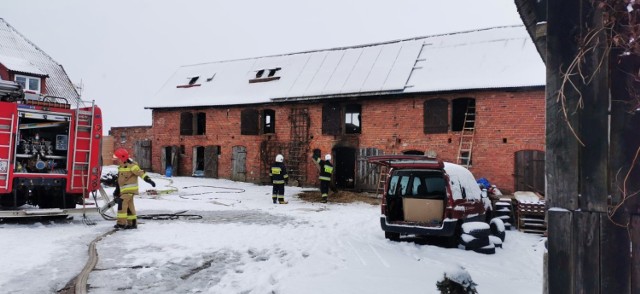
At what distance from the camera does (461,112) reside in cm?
1970

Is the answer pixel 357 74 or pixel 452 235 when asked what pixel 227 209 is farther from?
pixel 357 74

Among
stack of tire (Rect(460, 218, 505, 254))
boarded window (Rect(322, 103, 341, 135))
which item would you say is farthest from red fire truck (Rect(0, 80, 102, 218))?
boarded window (Rect(322, 103, 341, 135))

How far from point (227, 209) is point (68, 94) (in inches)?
741

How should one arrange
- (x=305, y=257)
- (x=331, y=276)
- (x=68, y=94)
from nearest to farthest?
(x=331, y=276) < (x=305, y=257) < (x=68, y=94)

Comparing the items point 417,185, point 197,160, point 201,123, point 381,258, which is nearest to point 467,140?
point 417,185

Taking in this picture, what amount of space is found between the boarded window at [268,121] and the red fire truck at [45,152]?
14739 mm

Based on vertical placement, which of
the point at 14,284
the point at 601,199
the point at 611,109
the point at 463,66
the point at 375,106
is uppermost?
the point at 463,66

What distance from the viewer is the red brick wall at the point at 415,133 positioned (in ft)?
58.1

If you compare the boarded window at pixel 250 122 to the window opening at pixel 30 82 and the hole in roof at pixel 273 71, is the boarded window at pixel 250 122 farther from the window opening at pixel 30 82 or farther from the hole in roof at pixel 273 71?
the window opening at pixel 30 82

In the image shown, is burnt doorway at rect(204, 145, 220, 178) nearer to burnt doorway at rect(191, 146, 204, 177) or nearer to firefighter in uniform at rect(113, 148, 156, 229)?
burnt doorway at rect(191, 146, 204, 177)

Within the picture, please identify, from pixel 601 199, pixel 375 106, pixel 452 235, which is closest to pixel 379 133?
pixel 375 106

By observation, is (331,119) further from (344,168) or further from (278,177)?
(278,177)

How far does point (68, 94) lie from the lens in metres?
26.9

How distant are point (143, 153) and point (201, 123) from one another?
532cm
